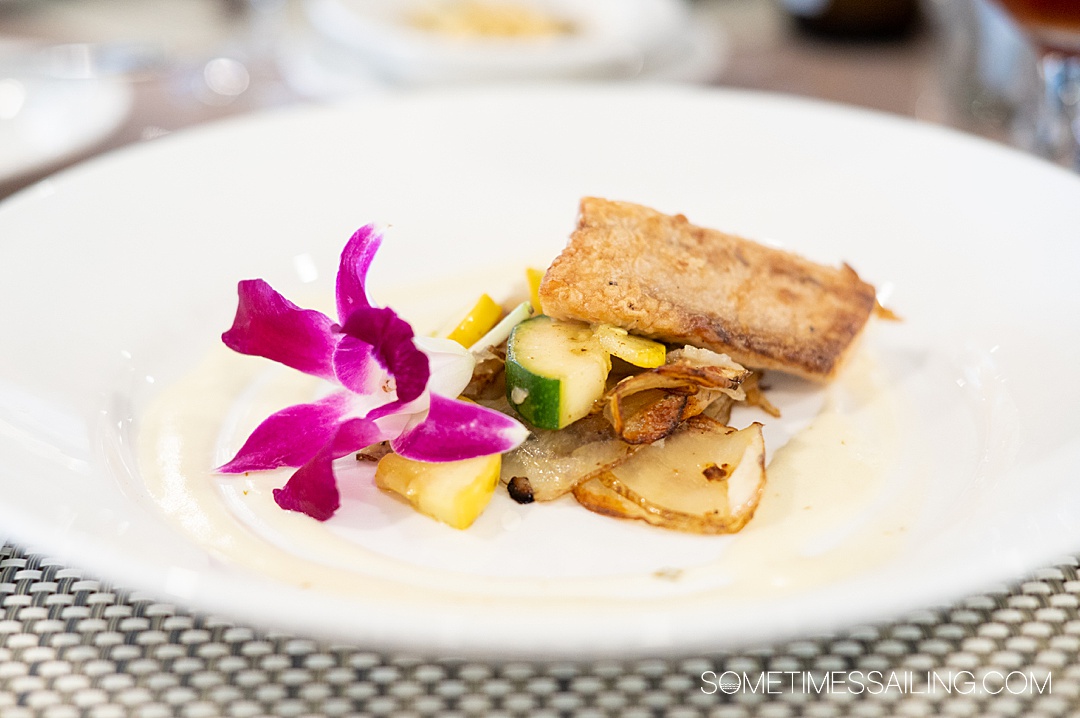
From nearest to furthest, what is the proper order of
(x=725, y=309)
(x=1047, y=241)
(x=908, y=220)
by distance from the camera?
(x=725, y=309) → (x=1047, y=241) → (x=908, y=220)

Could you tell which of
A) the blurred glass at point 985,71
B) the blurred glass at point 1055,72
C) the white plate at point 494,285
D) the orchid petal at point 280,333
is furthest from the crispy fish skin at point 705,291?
the blurred glass at point 985,71

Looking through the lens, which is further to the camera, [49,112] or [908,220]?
[49,112]

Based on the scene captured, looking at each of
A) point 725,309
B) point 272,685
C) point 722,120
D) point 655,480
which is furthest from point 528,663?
point 722,120

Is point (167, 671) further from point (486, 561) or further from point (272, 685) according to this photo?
point (486, 561)

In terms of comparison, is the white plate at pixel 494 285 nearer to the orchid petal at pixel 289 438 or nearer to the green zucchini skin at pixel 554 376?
the orchid petal at pixel 289 438

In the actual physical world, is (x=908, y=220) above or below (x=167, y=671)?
above

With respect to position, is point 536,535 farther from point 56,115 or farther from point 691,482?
point 56,115

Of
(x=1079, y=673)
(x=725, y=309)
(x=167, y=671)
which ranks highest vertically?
(x=725, y=309)
